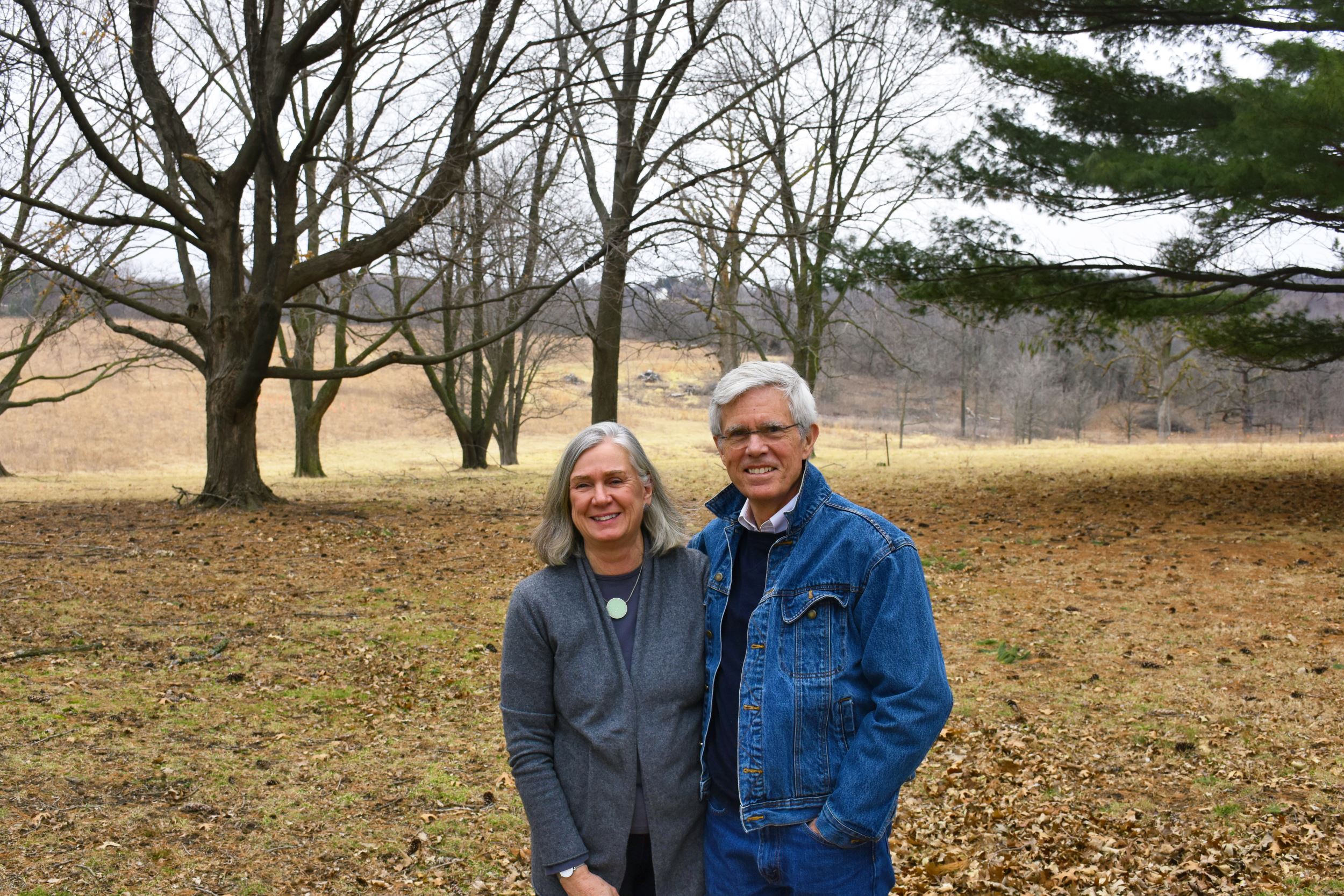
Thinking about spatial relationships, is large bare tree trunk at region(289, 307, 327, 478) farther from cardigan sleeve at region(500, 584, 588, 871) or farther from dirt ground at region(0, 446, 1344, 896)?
cardigan sleeve at region(500, 584, 588, 871)

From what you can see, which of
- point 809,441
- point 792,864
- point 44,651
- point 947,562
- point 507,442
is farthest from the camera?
point 507,442

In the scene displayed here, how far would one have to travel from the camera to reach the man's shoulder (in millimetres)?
2119

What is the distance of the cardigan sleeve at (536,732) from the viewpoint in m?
2.20

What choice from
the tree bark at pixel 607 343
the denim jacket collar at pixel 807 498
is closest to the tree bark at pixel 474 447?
the tree bark at pixel 607 343

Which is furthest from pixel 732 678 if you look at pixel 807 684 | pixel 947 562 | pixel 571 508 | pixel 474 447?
pixel 474 447

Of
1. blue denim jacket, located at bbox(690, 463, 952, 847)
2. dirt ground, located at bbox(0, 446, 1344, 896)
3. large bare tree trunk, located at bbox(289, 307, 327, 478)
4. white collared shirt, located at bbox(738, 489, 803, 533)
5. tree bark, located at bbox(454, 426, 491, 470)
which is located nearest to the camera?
blue denim jacket, located at bbox(690, 463, 952, 847)

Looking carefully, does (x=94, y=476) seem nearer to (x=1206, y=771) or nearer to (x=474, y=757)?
(x=474, y=757)

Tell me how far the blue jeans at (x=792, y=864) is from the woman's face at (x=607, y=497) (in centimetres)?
63

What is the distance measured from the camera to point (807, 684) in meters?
2.09

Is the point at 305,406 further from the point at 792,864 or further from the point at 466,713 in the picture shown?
the point at 792,864

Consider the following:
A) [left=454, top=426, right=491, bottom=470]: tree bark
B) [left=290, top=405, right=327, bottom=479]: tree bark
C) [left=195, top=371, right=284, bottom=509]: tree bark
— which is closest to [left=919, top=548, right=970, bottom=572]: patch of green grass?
[left=195, top=371, right=284, bottom=509]: tree bark

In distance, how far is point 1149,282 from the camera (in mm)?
13625

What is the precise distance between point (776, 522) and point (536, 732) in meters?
0.71

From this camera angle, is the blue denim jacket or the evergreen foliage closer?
the blue denim jacket
